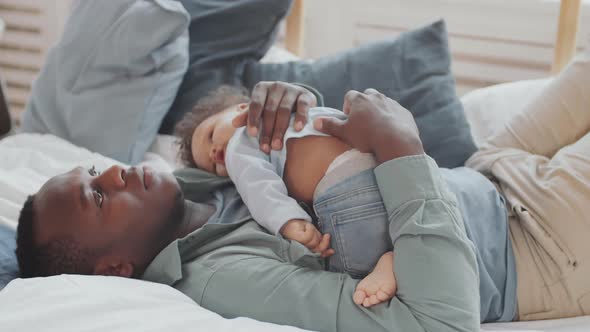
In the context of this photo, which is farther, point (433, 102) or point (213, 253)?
point (433, 102)

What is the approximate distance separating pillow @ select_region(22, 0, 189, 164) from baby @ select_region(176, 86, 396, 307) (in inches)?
21.5

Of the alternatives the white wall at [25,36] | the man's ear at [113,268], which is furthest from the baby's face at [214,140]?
the white wall at [25,36]

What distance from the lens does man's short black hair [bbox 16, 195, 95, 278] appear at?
3.63 ft

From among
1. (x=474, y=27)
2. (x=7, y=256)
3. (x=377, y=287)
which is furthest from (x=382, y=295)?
(x=474, y=27)

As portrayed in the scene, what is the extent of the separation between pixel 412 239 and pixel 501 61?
5.22 feet

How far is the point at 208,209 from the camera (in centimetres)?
130

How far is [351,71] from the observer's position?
1.75 meters

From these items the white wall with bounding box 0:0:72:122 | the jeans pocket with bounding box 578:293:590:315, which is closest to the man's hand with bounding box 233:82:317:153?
the jeans pocket with bounding box 578:293:590:315

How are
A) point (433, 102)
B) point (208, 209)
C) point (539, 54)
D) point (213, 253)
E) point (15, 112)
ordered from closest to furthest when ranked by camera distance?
1. point (213, 253)
2. point (208, 209)
3. point (433, 102)
4. point (539, 54)
5. point (15, 112)

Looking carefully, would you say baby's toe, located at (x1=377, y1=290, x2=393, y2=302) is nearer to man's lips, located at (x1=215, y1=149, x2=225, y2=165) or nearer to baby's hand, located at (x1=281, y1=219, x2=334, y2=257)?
baby's hand, located at (x1=281, y1=219, x2=334, y2=257)

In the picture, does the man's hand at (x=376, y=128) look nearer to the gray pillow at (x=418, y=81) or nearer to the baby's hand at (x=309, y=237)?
the baby's hand at (x=309, y=237)

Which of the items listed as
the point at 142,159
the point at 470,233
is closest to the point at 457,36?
the point at 142,159

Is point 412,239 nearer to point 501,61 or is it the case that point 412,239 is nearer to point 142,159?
point 142,159

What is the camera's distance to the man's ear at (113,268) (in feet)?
3.72
